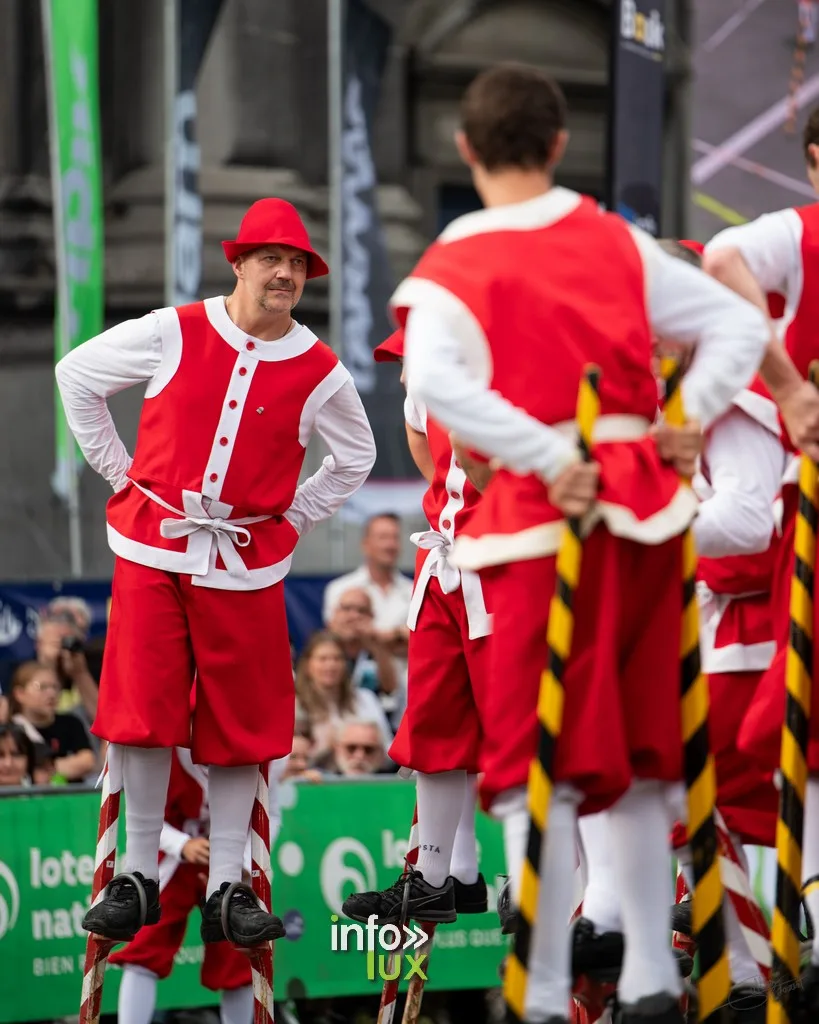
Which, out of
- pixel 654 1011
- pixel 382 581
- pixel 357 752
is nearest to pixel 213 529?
pixel 654 1011

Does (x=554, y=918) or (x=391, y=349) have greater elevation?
(x=391, y=349)

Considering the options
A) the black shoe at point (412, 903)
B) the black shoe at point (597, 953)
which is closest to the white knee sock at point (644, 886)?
the black shoe at point (597, 953)

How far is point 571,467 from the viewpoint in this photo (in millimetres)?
3949

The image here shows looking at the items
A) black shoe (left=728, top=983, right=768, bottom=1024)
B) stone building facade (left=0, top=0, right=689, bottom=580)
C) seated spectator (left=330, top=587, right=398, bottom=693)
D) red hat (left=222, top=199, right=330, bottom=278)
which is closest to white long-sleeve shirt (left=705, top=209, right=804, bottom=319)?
red hat (left=222, top=199, right=330, bottom=278)

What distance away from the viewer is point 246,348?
6.06 m

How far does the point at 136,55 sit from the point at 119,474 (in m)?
8.40

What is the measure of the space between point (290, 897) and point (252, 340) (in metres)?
3.10

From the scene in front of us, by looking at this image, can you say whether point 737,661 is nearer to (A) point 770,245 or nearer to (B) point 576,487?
(A) point 770,245

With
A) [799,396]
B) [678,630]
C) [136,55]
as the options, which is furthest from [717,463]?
[136,55]

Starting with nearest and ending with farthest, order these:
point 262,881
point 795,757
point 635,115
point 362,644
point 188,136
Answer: point 795,757
point 262,881
point 362,644
point 635,115
point 188,136

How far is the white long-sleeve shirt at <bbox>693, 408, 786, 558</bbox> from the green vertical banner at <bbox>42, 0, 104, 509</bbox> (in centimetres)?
876

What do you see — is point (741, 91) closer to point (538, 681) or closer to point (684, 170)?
point (684, 170)

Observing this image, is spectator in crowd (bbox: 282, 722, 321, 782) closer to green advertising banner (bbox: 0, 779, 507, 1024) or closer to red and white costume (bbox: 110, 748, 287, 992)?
green advertising banner (bbox: 0, 779, 507, 1024)

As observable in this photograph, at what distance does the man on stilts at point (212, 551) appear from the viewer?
5.98m
